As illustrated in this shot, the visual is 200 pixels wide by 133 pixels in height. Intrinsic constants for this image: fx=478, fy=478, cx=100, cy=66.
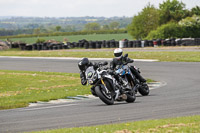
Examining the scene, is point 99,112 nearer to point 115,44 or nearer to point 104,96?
point 104,96

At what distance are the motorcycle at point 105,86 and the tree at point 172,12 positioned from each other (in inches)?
2059

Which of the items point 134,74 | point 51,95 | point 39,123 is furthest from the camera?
point 51,95

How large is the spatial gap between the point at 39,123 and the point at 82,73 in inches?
121

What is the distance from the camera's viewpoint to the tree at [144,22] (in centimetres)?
6300

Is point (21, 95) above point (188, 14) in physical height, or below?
below

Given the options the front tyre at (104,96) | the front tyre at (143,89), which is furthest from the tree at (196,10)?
the front tyre at (104,96)

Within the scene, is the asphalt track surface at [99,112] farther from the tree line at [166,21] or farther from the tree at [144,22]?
the tree at [144,22]

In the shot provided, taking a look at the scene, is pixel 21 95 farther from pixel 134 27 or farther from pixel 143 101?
pixel 134 27

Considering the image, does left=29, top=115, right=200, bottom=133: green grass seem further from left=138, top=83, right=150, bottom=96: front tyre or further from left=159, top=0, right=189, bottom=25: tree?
left=159, top=0, right=189, bottom=25: tree

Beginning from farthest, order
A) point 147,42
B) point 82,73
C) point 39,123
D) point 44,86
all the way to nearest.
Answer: point 147,42, point 44,86, point 82,73, point 39,123

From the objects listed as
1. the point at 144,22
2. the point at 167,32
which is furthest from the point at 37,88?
the point at 144,22

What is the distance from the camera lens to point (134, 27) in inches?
2509

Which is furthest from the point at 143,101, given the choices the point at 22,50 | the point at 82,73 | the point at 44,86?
the point at 22,50

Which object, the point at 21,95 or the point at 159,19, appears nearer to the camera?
the point at 21,95
